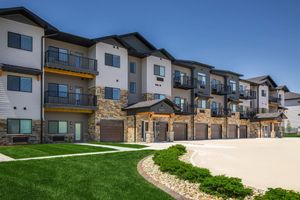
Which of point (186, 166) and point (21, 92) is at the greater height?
point (21, 92)

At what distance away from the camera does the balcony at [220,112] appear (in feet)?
137

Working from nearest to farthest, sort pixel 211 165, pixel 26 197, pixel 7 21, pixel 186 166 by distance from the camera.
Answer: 1. pixel 26 197
2. pixel 186 166
3. pixel 211 165
4. pixel 7 21

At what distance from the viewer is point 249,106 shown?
2002 inches

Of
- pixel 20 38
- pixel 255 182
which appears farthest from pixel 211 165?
pixel 20 38

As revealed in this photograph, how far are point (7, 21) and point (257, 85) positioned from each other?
43.5 metres

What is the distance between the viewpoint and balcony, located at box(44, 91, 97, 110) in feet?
80.5

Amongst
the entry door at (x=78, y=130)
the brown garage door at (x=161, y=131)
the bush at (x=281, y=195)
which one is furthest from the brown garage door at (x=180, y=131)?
the bush at (x=281, y=195)

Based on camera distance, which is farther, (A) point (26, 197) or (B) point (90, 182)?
(B) point (90, 182)

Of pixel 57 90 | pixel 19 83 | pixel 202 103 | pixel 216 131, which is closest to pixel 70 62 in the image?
pixel 57 90

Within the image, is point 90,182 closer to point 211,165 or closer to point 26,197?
point 26,197

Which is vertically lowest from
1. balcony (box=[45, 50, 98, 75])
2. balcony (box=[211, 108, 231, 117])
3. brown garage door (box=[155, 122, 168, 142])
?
brown garage door (box=[155, 122, 168, 142])

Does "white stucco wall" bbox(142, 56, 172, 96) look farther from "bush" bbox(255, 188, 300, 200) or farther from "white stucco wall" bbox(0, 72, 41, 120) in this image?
"bush" bbox(255, 188, 300, 200)

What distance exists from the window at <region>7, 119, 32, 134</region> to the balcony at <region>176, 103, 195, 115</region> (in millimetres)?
17777

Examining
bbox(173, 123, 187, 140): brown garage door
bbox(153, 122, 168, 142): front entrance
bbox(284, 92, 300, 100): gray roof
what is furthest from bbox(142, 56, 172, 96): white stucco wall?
bbox(284, 92, 300, 100): gray roof
